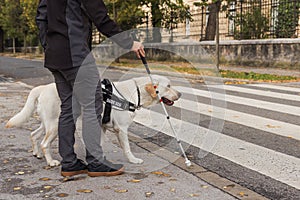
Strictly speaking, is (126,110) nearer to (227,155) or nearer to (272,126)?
(227,155)

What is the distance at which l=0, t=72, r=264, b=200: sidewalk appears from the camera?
3.96 metres

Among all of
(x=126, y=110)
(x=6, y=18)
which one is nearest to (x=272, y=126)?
(x=126, y=110)

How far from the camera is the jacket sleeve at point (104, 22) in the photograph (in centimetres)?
414

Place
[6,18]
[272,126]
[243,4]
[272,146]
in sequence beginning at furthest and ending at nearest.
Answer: [6,18] < [243,4] < [272,126] < [272,146]

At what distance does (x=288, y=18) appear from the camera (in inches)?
719

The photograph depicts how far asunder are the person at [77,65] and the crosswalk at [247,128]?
1.52 metres

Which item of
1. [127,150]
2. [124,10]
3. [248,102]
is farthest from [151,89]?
[124,10]

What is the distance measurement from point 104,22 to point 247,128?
3428 millimetres

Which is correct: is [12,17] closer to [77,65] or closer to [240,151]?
[240,151]

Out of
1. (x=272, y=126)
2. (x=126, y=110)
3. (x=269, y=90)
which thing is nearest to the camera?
(x=126, y=110)

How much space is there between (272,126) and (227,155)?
6.34ft

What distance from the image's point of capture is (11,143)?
5887 millimetres

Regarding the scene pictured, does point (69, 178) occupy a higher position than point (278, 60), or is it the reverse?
point (278, 60)

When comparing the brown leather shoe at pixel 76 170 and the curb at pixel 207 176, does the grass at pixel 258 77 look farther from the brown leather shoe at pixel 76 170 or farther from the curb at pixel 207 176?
the brown leather shoe at pixel 76 170
